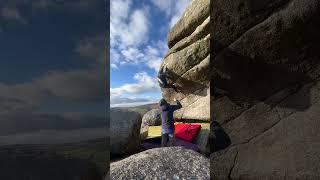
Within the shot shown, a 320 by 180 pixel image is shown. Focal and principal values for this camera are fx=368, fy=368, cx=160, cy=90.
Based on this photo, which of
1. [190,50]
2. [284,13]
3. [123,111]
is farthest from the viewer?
[190,50]

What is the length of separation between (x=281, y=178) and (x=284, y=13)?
1768 mm

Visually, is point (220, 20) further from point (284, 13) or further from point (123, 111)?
point (123, 111)

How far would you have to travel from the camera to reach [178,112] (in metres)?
16.2

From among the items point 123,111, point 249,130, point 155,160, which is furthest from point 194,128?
point 249,130

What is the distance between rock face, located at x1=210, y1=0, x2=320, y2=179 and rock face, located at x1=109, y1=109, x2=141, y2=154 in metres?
5.32

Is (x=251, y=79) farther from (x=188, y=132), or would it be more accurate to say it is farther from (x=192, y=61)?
(x=192, y=61)

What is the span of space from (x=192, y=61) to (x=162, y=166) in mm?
9817

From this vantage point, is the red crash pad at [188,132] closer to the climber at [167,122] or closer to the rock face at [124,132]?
the climber at [167,122]

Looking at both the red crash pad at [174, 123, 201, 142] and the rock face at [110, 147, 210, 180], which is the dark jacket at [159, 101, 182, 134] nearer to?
the red crash pad at [174, 123, 201, 142]

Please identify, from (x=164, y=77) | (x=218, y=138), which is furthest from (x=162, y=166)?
(x=164, y=77)

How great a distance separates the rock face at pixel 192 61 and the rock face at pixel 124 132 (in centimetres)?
514

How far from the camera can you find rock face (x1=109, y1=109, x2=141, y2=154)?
9.26 m

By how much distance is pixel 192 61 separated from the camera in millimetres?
15359

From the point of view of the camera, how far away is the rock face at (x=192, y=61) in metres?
15.0
